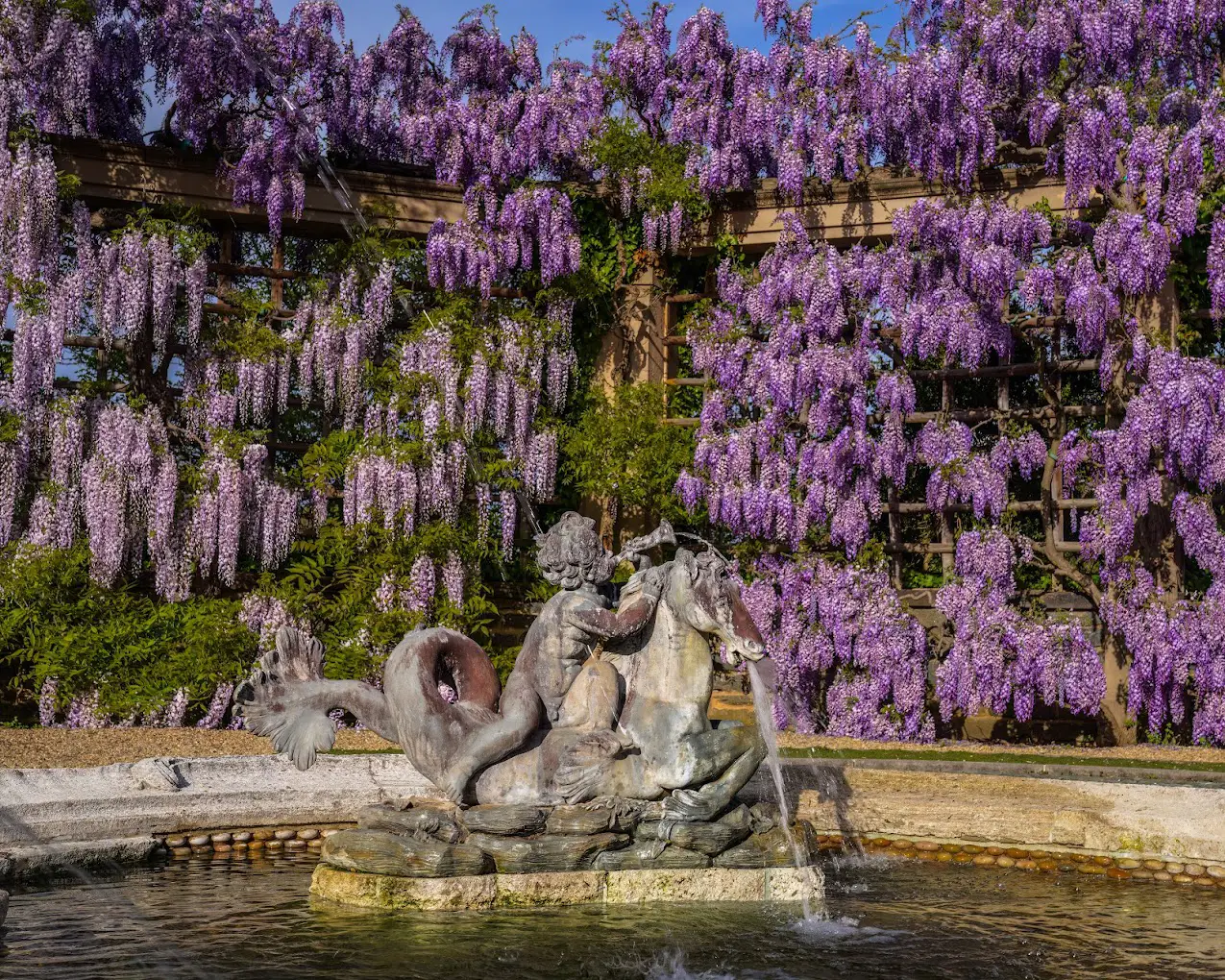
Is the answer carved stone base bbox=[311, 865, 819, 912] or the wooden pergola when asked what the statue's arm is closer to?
carved stone base bbox=[311, 865, 819, 912]

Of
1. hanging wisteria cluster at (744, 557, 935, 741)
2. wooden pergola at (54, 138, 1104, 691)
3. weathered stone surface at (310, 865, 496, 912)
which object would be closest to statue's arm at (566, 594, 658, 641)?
weathered stone surface at (310, 865, 496, 912)

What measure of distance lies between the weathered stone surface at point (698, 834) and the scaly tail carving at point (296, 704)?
3.88 feet

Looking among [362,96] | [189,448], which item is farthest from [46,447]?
[362,96]

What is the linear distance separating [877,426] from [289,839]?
307 inches

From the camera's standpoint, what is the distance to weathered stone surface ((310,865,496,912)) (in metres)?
5.32

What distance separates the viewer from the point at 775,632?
488 inches

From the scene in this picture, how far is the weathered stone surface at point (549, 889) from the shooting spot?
5410 millimetres

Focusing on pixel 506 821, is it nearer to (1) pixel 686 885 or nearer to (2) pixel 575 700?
(2) pixel 575 700

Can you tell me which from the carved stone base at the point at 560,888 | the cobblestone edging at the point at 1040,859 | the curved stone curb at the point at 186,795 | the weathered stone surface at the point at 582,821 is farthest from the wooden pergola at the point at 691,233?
the weathered stone surface at the point at 582,821

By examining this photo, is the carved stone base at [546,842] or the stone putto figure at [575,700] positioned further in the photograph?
the stone putto figure at [575,700]

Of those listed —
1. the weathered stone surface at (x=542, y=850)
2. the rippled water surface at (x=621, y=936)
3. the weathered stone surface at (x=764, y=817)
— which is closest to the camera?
the rippled water surface at (x=621, y=936)

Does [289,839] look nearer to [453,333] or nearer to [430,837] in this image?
[430,837]

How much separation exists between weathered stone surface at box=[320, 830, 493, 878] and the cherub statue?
355 mm

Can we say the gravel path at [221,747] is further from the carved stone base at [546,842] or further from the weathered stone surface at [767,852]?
the weathered stone surface at [767,852]
